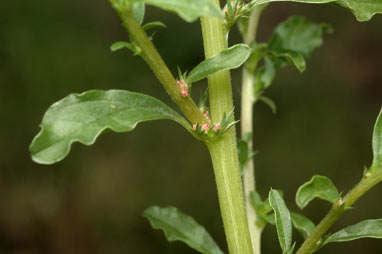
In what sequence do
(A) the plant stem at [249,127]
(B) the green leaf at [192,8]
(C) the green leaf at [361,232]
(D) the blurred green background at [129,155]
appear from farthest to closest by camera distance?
(D) the blurred green background at [129,155] < (A) the plant stem at [249,127] < (C) the green leaf at [361,232] < (B) the green leaf at [192,8]

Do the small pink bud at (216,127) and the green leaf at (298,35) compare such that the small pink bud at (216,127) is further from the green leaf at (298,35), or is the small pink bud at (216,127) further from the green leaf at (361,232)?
the green leaf at (298,35)

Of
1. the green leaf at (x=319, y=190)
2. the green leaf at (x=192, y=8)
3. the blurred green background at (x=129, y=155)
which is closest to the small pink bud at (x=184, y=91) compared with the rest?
the green leaf at (x=192, y=8)

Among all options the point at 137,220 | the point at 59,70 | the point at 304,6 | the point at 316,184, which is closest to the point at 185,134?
the point at 137,220

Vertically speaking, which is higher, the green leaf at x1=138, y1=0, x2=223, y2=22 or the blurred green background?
the green leaf at x1=138, y1=0, x2=223, y2=22

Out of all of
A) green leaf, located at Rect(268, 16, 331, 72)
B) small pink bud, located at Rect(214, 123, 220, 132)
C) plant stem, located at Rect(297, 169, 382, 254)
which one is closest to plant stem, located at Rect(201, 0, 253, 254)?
small pink bud, located at Rect(214, 123, 220, 132)

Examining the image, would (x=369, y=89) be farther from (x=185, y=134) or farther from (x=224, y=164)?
(x=224, y=164)

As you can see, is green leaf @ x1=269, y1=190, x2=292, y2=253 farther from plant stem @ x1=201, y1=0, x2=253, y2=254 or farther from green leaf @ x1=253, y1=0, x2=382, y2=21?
green leaf @ x1=253, y1=0, x2=382, y2=21
